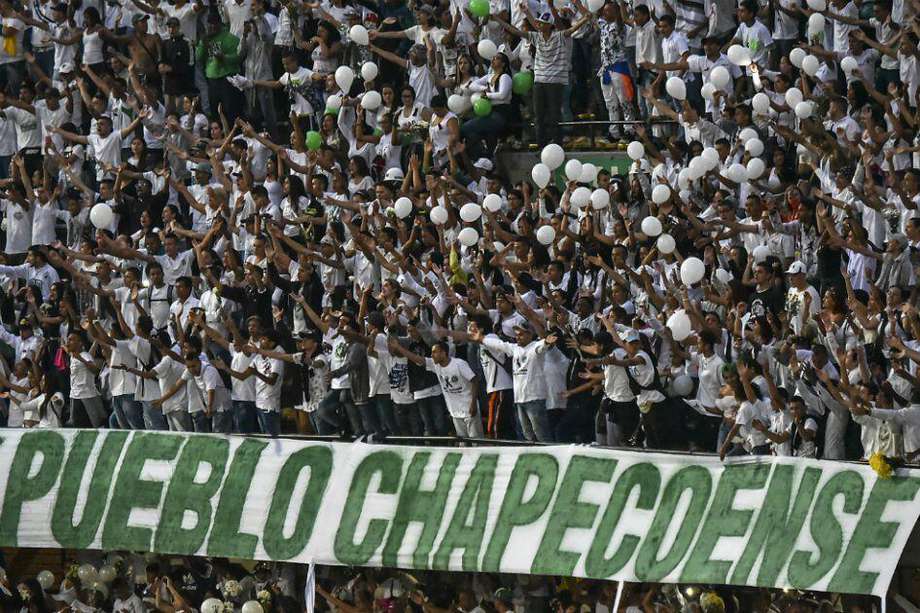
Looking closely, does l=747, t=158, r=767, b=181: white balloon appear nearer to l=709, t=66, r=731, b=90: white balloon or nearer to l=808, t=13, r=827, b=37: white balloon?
l=709, t=66, r=731, b=90: white balloon

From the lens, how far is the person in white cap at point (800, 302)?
1942cm

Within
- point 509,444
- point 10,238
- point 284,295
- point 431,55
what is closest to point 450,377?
point 509,444

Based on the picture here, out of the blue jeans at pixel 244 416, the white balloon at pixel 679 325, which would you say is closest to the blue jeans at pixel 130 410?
the blue jeans at pixel 244 416

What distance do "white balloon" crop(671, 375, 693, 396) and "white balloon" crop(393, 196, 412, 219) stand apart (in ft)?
12.5

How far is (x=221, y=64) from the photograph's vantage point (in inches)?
1000

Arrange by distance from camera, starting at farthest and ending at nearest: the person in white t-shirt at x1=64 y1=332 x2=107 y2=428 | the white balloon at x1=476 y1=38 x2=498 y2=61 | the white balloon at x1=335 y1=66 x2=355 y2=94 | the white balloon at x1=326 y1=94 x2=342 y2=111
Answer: the white balloon at x1=326 y1=94 x2=342 y2=111 < the white balloon at x1=335 y1=66 x2=355 y2=94 < the white balloon at x1=476 y1=38 x2=498 y2=61 < the person in white t-shirt at x1=64 y1=332 x2=107 y2=428

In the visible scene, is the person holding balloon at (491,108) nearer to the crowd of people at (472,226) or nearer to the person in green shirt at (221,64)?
the crowd of people at (472,226)

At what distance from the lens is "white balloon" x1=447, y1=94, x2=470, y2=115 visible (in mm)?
22750

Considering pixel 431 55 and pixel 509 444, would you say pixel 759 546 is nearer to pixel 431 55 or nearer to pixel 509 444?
pixel 509 444

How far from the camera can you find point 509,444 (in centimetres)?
1919

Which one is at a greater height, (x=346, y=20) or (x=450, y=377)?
(x=346, y=20)

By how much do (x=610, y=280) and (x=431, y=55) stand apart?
4.12 metres

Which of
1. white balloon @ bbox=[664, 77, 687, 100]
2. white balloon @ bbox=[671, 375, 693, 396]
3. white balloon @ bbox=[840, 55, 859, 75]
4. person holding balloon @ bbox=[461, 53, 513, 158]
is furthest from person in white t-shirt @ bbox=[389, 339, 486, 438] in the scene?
white balloon @ bbox=[840, 55, 859, 75]

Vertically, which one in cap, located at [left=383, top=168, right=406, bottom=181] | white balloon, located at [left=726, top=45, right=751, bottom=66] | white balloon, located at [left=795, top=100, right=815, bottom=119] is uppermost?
white balloon, located at [left=726, top=45, right=751, bottom=66]
